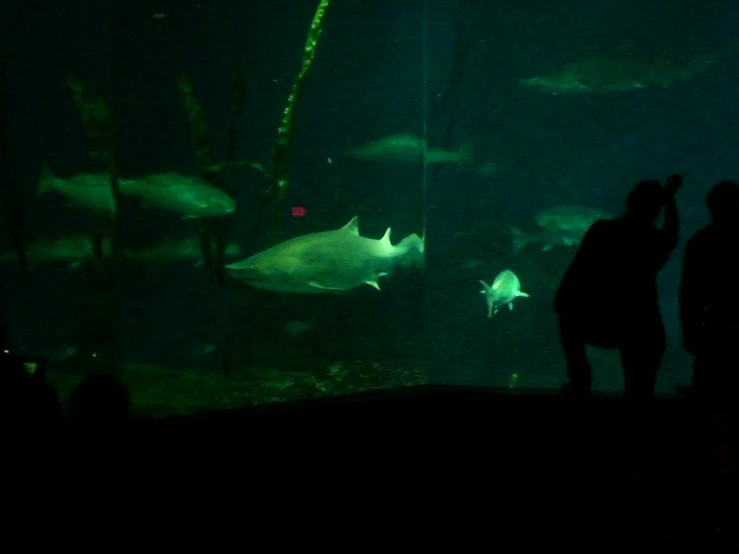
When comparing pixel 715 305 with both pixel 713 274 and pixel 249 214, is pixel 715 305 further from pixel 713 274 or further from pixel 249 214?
pixel 249 214

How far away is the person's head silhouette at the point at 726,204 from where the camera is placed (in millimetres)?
2521

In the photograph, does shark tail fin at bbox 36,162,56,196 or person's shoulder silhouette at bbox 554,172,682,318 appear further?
shark tail fin at bbox 36,162,56,196

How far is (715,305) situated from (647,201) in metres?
0.55

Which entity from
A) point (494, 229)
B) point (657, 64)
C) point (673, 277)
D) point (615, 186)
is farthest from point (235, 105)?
point (615, 186)

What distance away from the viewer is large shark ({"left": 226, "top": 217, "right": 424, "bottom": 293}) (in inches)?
182

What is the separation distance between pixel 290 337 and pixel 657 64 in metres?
9.60

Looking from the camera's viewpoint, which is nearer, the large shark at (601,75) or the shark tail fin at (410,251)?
the shark tail fin at (410,251)

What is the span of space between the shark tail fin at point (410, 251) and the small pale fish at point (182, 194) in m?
1.67

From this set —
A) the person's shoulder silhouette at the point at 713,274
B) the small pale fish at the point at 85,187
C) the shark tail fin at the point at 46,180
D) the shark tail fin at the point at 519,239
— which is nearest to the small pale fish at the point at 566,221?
the shark tail fin at the point at 519,239

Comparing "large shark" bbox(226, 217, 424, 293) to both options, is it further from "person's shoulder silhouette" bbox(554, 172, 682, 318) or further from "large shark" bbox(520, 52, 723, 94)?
"large shark" bbox(520, 52, 723, 94)

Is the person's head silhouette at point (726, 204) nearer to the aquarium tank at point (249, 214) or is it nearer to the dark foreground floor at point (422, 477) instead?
the dark foreground floor at point (422, 477)

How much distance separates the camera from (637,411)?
264cm

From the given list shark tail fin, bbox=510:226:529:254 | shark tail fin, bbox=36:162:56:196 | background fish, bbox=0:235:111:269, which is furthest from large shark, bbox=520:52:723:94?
shark tail fin, bbox=36:162:56:196

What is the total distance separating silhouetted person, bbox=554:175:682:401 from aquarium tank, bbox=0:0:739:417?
2.43ft
